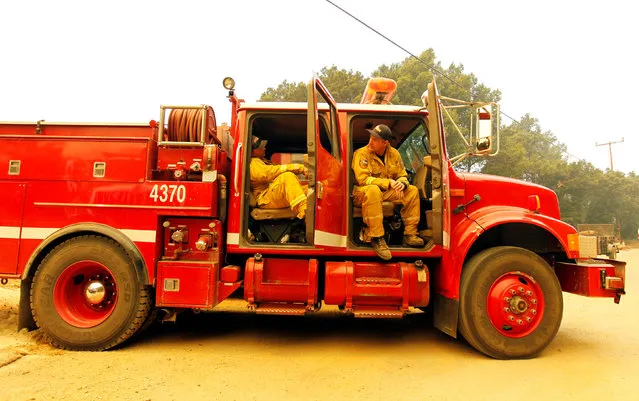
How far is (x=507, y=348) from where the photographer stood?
358 cm

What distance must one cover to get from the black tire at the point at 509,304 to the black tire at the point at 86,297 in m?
3.17

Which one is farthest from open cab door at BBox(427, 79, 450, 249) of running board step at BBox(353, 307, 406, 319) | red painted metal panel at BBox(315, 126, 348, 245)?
red painted metal panel at BBox(315, 126, 348, 245)

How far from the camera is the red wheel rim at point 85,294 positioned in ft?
12.1

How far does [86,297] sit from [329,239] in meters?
2.47

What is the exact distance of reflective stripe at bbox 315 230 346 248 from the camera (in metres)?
3.50

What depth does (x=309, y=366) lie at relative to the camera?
3369 mm

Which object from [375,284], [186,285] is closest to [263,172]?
[186,285]

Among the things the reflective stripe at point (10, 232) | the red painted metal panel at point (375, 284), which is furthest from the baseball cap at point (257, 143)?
the reflective stripe at point (10, 232)

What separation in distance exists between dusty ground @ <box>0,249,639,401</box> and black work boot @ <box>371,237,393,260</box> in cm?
96

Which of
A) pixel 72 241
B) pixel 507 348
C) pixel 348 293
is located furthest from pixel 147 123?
pixel 507 348

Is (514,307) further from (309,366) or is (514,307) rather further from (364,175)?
(309,366)

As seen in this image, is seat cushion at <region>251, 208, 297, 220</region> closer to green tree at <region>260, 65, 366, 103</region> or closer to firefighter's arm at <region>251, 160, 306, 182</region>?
firefighter's arm at <region>251, 160, 306, 182</region>

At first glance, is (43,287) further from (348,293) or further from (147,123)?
(348,293)

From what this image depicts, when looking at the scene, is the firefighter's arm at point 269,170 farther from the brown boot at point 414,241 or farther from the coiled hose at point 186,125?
the brown boot at point 414,241
